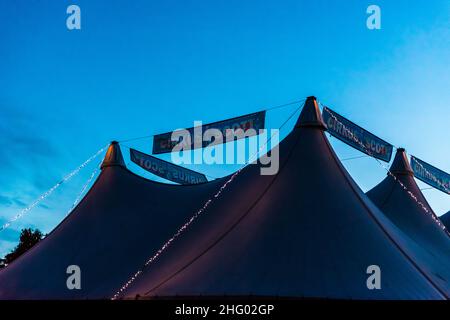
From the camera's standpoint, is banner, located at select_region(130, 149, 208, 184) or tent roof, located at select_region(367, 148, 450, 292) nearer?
tent roof, located at select_region(367, 148, 450, 292)

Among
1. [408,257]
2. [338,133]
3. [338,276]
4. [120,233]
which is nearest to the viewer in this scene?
[338,276]

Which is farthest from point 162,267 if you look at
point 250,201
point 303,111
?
point 303,111

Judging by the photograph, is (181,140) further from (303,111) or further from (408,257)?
(408,257)

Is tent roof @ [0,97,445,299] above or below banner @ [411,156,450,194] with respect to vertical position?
below

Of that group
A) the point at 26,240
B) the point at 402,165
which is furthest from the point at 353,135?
the point at 26,240

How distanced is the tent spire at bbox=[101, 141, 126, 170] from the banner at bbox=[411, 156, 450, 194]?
7.20 m

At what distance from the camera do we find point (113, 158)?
11.9 meters

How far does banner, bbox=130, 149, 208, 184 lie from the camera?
1225cm

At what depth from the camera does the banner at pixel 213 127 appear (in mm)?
9562

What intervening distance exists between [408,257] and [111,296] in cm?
446

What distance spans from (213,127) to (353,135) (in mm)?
2611

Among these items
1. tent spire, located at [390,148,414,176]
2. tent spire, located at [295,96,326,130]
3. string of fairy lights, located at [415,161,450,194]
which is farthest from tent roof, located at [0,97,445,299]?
string of fairy lights, located at [415,161,450,194]

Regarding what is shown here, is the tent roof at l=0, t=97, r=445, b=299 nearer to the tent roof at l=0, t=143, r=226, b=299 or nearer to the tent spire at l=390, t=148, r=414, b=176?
the tent roof at l=0, t=143, r=226, b=299
